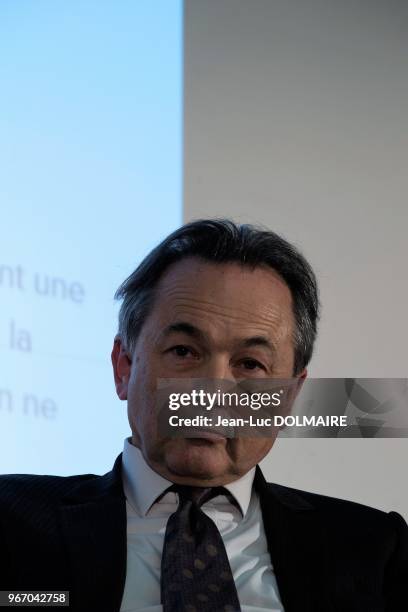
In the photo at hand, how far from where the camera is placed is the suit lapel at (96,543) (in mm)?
1410

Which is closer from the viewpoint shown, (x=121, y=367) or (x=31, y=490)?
(x=31, y=490)

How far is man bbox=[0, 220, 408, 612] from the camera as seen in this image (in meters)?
1.44

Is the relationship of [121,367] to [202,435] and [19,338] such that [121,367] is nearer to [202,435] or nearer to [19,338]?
[202,435]

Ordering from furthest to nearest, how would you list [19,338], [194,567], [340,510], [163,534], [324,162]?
[324,162], [19,338], [340,510], [163,534], [194,567]

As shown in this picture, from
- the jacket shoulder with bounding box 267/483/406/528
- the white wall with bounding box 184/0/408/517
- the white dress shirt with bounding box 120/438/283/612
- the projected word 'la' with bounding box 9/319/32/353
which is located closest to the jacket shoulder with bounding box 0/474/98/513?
the white dress shirt with bounding box 120/438/283/612

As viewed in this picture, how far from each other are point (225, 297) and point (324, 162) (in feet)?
3.53

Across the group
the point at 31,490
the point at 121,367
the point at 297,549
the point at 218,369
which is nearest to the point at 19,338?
the point at 121,367

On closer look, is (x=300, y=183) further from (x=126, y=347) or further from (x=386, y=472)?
(x=126, y=347)

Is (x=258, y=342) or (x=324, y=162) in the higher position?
(x=324, y=162)

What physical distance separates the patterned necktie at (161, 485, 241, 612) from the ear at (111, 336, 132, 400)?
234 mm

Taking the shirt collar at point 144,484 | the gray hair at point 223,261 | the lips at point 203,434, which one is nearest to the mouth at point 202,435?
the lips at point 203,434

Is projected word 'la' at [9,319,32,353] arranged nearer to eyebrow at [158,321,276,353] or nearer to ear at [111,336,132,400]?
ear at [111,336,132,400]

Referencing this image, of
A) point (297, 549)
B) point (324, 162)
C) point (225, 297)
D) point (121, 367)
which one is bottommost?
point (297, 549)

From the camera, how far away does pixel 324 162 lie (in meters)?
2.56
